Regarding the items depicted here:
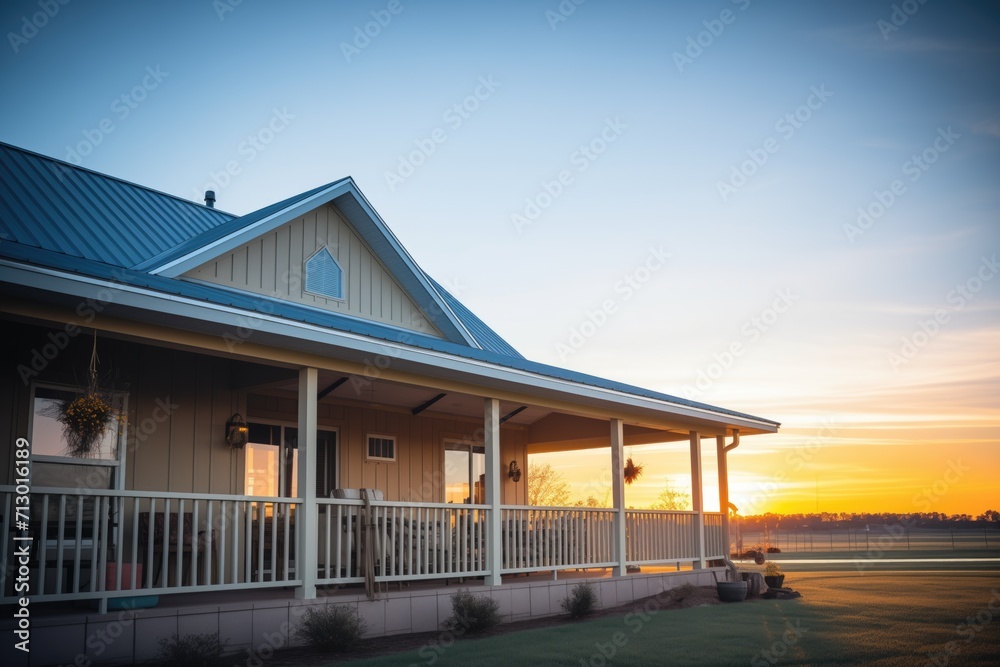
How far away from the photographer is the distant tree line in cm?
7688

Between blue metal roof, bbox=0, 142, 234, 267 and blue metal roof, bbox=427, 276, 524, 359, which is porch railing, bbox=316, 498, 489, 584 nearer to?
blue metal roof, bbox=0, 142, 234, 267

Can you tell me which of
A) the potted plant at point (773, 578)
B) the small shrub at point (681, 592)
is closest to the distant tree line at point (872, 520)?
the potted plant at point (773, 578)

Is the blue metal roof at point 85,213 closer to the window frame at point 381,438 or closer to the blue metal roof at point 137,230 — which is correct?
the blue metal roof at point 137,230

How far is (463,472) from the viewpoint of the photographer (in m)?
15.1

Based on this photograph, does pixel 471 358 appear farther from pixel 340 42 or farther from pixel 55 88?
pixel 55 88

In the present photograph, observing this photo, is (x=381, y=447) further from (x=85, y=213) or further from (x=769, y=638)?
(x=769, y=638)

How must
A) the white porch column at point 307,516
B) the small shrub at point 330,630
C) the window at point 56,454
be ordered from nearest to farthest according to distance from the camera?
1. the small shrub at point 330,630
2. the white porch column at point 307,516
3. the window at point 56,454

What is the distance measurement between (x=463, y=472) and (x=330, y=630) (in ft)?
24.0

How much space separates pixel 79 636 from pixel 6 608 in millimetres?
1318

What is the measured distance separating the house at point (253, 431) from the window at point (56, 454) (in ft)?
0.07

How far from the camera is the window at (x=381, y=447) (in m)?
13.1

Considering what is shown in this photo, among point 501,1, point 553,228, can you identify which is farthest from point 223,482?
point 501,1

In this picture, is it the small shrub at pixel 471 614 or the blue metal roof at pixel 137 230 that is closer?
the blue metal roof at pixel 137 230

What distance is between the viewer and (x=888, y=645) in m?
8.20
